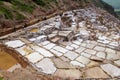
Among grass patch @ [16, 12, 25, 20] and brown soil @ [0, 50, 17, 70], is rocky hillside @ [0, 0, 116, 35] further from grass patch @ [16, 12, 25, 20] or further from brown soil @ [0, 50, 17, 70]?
brown soil @ [0, 50, 17, 70]

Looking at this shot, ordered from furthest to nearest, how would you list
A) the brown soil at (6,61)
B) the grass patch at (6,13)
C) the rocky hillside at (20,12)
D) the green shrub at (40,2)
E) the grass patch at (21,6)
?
1. the green shrub at (40,2)
2. the grass patch at (21,6)
3. the grass patch at (6,13)
4. the rocky hillside at (20,12)
5. the brown soil at (6,61)

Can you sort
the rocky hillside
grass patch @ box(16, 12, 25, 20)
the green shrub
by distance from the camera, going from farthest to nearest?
the green shrub < grass patch @ box(16, 12, 25, 20) < the rocky hillside

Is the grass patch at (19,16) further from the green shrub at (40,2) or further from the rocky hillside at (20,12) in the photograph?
the green shrub at (40,2)

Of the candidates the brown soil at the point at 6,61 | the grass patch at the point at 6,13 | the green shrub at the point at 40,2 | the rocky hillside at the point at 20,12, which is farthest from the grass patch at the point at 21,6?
the brown soil at the point at 6,61

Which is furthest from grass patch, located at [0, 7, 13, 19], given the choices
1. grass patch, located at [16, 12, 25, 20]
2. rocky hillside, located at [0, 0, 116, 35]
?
grass patch, located at [16, 12, 25, 20]

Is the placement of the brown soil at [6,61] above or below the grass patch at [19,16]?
below

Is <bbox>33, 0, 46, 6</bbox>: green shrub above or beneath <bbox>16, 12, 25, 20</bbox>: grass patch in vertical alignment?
above

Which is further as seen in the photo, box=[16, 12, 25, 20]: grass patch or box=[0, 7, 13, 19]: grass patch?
box=[16, 12, 25, 20]: grass patch

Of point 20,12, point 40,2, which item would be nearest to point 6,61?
point 20,12

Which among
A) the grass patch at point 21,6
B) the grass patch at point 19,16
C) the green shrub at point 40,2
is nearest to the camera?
the grass patch at point 19,16

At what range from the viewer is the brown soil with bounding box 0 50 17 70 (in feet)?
13.0

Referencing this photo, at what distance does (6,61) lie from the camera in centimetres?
416

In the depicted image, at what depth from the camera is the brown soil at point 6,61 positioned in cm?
396

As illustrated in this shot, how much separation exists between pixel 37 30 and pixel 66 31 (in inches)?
44.8
